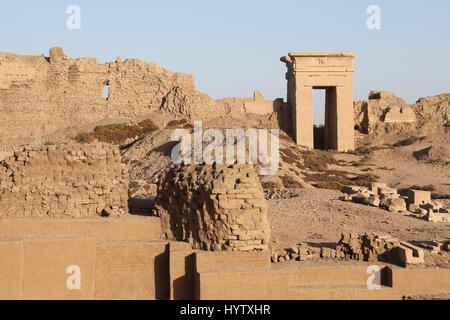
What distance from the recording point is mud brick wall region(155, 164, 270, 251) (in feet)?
26.4

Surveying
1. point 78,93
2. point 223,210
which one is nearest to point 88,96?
point 78,93

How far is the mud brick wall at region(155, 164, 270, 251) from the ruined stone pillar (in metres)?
21.1

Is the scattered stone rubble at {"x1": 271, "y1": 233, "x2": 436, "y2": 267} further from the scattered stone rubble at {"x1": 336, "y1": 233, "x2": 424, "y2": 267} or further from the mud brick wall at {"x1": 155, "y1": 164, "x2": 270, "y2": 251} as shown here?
the mud brick wall at {"x1": 155, "y1": 164, "x2": 270, "y2": 251}

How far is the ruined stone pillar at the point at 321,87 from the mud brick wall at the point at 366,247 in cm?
2040

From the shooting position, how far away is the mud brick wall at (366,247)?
29.6 feet

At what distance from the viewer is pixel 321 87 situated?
99.1 feet

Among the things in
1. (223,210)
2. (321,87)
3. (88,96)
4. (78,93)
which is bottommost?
(223,210)

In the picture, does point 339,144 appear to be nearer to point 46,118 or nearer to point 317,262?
point 46,118

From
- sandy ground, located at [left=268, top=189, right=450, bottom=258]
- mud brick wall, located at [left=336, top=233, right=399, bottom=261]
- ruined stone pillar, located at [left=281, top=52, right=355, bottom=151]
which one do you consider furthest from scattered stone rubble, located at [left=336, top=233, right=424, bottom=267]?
ruined stone pillar, located at [left=281, top=52, right=355, bottom=151]

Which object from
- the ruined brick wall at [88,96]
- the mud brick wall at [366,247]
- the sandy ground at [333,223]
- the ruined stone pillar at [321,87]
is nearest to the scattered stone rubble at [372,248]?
the mud brick wall at [366,247]

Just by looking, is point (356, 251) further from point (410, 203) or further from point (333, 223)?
point (410, 203)

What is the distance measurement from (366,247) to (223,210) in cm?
275

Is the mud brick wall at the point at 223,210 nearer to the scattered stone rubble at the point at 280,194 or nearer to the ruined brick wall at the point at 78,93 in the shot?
the scattered stone rubble at the point at 280,194

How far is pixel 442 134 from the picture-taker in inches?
1254
